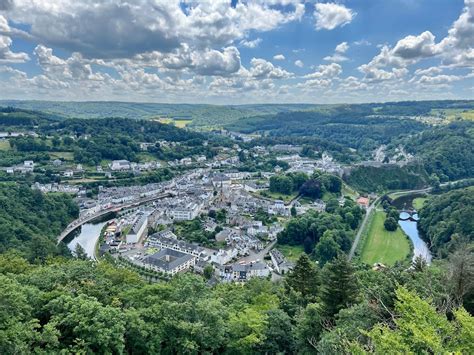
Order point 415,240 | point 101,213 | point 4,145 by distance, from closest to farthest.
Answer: point 415,240, point 101,213, point 4,145

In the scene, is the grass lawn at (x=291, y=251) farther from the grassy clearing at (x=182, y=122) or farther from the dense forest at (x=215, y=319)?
the grassy clearing at (x=182, y=122)

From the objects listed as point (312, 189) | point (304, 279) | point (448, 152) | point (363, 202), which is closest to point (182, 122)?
point (448, 152)

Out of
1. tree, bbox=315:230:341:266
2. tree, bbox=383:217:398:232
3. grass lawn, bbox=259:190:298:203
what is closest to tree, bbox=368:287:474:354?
tree, bbox=315:230:341:266

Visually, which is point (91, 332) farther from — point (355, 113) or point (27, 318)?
Answer: point (355, 113)

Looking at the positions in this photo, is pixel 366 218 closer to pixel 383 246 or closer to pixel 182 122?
pixel 383 246

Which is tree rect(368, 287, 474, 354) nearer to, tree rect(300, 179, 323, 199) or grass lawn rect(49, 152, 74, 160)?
tree rect(300, 179, 323, 199)

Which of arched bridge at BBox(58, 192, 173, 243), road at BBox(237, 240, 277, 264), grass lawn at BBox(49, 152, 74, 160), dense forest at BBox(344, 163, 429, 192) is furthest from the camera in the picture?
grass lawn at BBox(49, 152, 74, 160)

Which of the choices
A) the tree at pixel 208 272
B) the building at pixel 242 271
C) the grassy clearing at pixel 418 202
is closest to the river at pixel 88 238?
the tree at pixel 208 272
